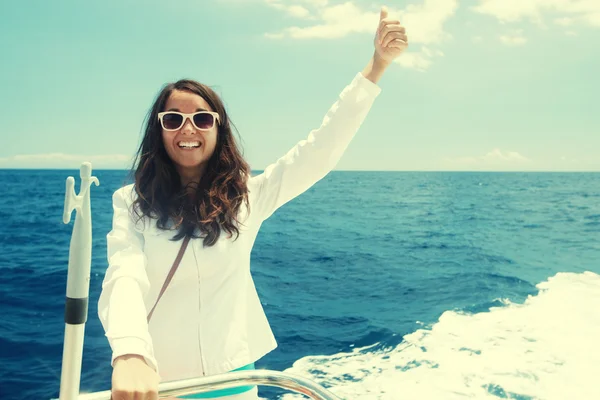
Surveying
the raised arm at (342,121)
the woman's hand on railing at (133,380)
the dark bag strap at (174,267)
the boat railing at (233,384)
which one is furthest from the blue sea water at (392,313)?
the woman's hand on railing at (133,380)

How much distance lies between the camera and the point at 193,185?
5.76ft

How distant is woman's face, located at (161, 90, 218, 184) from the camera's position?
1.70m

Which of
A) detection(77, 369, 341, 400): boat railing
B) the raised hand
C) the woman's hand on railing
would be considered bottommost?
the woman's hand on railing

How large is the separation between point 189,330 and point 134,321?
39 centimetres

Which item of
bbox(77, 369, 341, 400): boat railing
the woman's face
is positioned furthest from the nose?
bbox(77, 369, 341, 400): boat railing

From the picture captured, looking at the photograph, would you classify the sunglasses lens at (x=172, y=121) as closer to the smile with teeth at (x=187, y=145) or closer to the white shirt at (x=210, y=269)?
the smile with teeth at (x=187, y=145)

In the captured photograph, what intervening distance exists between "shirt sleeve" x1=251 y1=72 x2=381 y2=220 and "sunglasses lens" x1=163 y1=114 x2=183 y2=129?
0.38 m

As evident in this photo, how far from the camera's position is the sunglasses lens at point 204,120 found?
1722 mm

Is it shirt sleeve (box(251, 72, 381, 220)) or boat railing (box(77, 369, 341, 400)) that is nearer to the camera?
boat railing (box(77, 369, 341, 400))

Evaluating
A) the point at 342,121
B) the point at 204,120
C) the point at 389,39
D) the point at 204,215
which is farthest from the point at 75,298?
the point at 389,39

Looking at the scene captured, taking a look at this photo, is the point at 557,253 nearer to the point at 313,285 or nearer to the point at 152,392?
the point at 313,285

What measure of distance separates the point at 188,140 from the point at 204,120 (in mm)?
95

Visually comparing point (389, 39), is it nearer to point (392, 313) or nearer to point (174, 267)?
point (174, 267)

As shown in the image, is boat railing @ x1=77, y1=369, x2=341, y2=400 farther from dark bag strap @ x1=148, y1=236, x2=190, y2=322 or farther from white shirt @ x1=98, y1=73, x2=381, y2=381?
dark bag strap @ x1=148, y1=236, x2=190, y2=322
